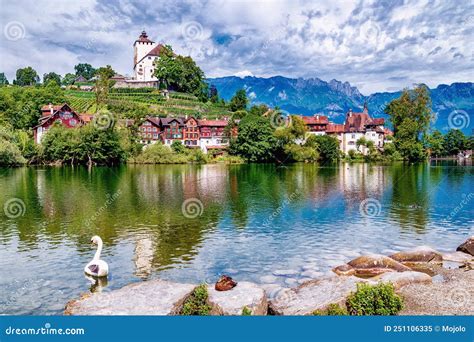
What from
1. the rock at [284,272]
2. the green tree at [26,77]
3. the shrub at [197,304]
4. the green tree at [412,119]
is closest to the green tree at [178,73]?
the green tree at [26,77]

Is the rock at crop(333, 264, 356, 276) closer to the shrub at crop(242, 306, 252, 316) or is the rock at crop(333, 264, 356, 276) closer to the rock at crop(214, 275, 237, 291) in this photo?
the rock at crop(214, 275, 237, 291)

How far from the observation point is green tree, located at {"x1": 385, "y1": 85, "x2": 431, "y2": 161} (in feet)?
319

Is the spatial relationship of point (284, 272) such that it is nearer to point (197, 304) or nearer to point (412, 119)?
point (197, 304)

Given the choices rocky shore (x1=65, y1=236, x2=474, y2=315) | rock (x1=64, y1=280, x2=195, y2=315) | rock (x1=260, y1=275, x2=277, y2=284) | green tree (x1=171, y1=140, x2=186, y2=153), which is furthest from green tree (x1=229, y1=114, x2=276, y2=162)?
rock (x1=64, y1=280, x2=195, y2=315)

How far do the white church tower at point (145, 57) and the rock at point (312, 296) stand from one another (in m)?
150

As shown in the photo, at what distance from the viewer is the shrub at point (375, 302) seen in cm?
1211

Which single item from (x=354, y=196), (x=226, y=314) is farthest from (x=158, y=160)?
(x=226, y=314)

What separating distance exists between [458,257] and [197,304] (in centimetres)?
1279

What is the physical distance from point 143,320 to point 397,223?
66.3 feet

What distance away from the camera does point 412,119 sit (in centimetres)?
10006

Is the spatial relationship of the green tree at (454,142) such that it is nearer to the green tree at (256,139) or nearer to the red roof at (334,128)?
the red roof at (334,128)

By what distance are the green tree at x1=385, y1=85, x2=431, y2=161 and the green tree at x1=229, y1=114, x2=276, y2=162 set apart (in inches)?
1130

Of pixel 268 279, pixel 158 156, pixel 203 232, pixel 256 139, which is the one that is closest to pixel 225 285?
pixel 268 279

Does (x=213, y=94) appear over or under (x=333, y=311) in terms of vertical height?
over
